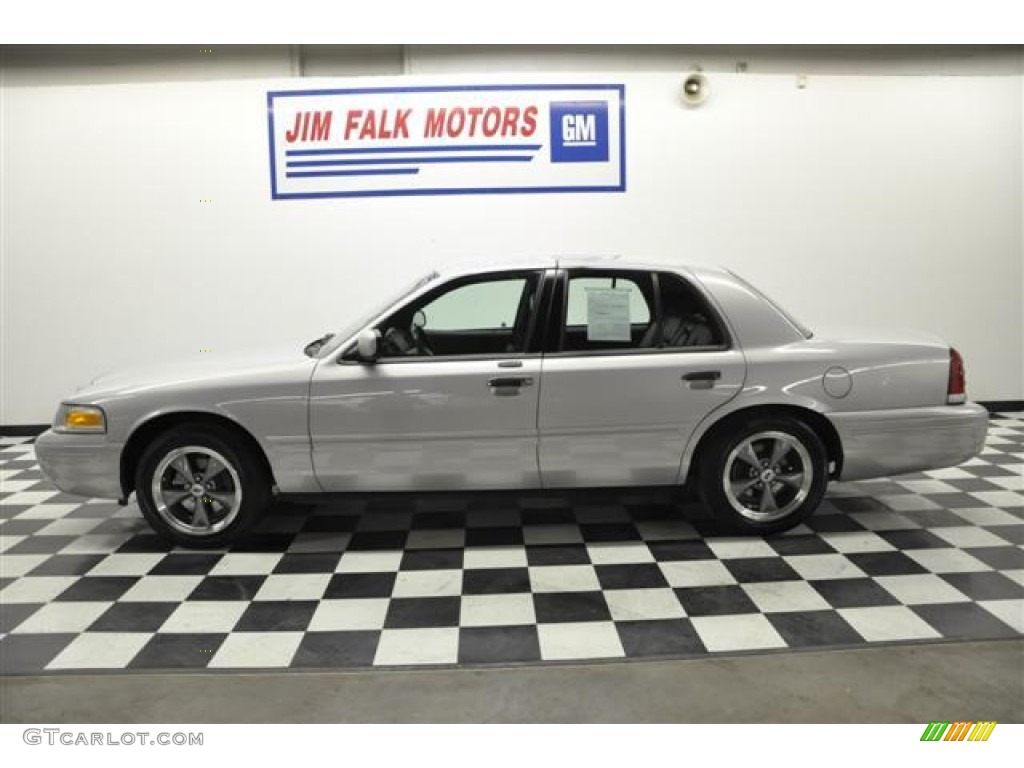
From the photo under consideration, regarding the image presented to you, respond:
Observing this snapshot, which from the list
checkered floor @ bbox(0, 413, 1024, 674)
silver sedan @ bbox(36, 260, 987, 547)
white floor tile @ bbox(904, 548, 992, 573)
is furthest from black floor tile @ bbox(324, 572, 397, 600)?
white floor tile @ bbox(904, 548, 992, 573)

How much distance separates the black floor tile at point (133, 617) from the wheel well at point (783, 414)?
2.47 meters

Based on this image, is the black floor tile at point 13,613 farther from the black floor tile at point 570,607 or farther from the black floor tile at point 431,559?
the black floor tile at point 570,607

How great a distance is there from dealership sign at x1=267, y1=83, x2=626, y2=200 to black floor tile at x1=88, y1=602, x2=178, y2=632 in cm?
390

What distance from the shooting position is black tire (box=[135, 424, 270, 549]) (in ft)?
12.9

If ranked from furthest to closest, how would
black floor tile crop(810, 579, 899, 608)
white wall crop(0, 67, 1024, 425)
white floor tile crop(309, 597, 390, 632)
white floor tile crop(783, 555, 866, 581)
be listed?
1. white wall crop(0, 67, 1024, 425)
2. white floor tile crop(783, 555, 866, 581)
3. black floor tile crop(810, 579, 899, 608)
4. white floor tile crop(309, 597, 390, 632)

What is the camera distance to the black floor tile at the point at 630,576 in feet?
11.4

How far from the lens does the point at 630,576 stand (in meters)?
3.59

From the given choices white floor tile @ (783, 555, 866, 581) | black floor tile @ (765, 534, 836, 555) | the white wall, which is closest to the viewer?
white floor tile @ (783, 555, 866, 581)

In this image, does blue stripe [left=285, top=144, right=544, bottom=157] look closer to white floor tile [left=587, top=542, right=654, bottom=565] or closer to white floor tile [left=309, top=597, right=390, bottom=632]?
white floor tile [left=587, top=542, right=654, bottom=565]

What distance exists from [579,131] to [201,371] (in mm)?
3679

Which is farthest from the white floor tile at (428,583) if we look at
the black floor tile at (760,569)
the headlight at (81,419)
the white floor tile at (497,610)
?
the headlight at (81,419)

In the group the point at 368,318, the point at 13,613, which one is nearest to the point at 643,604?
the point at 368,318

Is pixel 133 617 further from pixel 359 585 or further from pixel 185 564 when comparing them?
pixel 359 585
